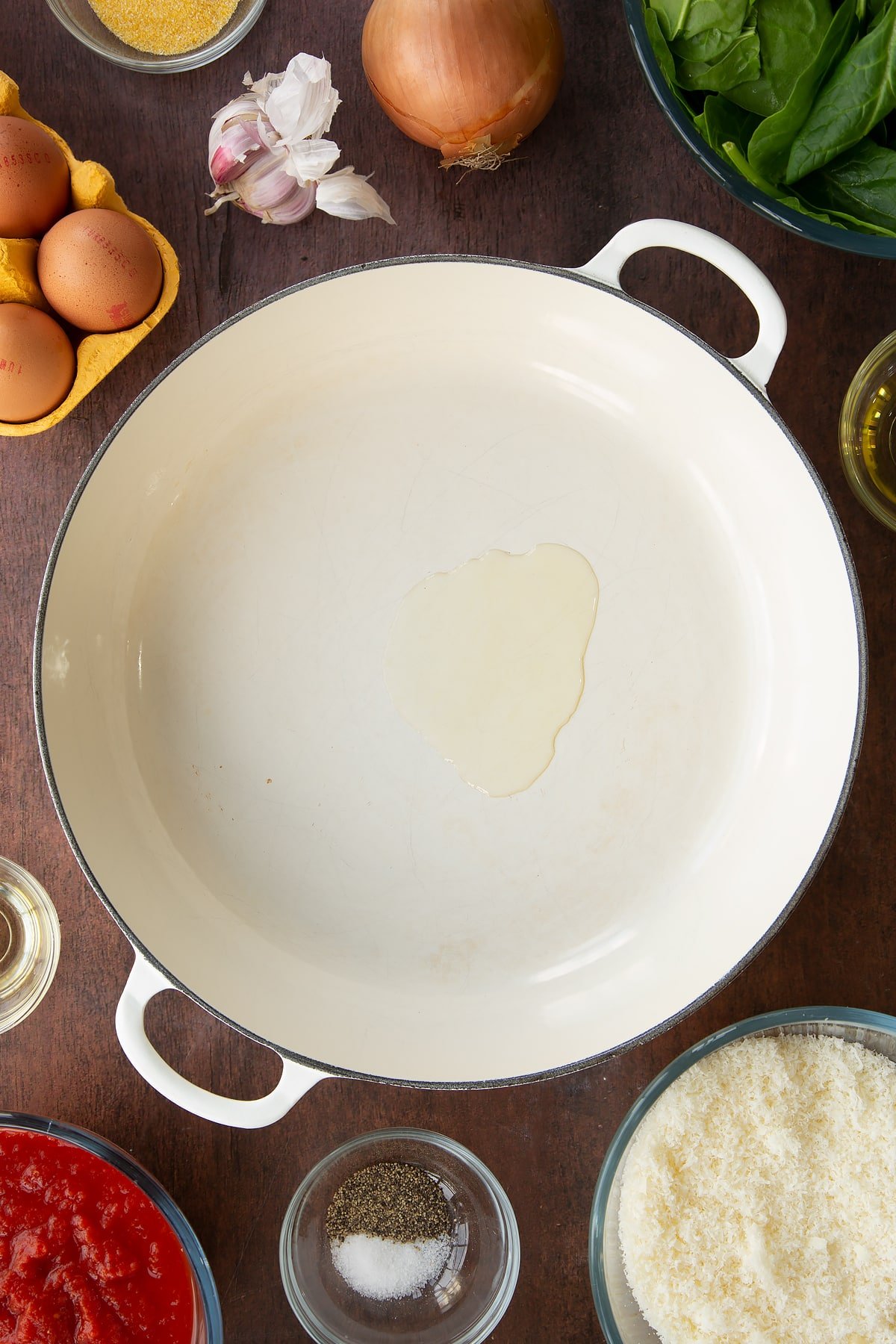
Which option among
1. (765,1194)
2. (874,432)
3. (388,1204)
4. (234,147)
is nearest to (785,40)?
(874,432)

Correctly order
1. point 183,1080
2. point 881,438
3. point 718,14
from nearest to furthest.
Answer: point 718,14 < point 183,1080 < point 881,438

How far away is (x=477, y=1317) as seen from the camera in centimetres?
90

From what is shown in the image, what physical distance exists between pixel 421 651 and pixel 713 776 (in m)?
0.30

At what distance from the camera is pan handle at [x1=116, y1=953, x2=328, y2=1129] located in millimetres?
804

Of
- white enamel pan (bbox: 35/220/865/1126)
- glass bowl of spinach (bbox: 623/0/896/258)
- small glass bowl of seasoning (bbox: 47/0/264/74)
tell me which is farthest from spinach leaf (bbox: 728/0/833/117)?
small glass bowl of seasoning (bbox: 47/0/264/74)

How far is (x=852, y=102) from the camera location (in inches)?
28.4

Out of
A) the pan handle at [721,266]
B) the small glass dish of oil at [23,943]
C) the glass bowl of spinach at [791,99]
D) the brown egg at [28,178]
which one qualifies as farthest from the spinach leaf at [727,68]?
the small glass dish of oil at [23,943]

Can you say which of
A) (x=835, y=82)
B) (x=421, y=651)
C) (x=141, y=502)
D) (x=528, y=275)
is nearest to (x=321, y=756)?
(x=421, y=651)

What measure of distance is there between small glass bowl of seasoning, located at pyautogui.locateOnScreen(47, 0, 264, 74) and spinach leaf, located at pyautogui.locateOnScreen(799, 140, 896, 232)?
532 mm

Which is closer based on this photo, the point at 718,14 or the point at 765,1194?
the point at 718,14

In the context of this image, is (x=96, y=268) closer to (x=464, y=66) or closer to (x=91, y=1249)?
(x=464, y=66)

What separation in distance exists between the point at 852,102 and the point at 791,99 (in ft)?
0.16

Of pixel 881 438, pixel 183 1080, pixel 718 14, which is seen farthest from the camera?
pixel 881 438

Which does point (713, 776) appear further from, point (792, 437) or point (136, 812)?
point (136, 812)
